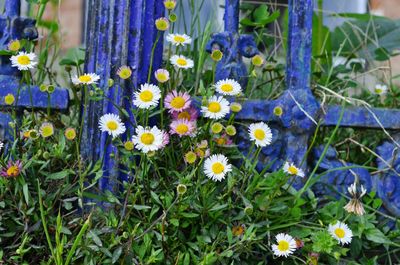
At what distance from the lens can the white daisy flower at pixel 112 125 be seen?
5.33 ft

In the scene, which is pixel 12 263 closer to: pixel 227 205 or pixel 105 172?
pixel 105 172

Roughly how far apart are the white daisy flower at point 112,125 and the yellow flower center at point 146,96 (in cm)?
8

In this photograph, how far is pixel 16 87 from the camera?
1.82m

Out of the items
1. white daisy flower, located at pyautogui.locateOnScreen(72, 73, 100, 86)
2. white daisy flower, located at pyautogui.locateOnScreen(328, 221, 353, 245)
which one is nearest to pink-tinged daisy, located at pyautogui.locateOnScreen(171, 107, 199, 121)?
white daisy flower, located at pyautogui.locateOnScreen(72, 73, 100, 86)

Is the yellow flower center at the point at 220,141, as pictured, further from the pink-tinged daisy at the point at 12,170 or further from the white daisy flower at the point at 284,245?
the pink-tinged daisy at the point at 12,170

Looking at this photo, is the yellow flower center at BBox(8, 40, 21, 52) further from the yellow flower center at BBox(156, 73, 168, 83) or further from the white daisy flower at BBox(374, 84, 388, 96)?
the white daisy flower at BBox(374, 84, 388, 96)

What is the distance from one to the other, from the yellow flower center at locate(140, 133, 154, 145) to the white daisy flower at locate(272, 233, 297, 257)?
1.19 ft

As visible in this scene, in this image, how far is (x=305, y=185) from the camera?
68.6 inches

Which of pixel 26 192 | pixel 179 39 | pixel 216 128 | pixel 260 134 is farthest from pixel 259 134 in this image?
pixel 26 192

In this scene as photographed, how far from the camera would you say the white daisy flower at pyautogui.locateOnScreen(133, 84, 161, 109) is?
63.6 inches

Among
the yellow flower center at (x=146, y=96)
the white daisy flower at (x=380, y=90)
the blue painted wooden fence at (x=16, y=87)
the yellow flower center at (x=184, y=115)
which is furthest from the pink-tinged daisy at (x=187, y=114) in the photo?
the white daisy flower at (x=380, y=90)

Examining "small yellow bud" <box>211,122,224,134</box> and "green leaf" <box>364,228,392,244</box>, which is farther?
"green leaf" <box>364,228,392,244</box>

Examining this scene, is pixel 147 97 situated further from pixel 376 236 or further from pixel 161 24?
pixel 376 236

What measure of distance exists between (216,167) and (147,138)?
0.56 ft
